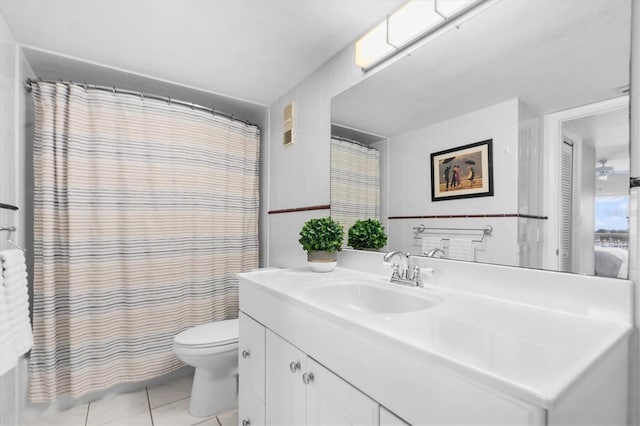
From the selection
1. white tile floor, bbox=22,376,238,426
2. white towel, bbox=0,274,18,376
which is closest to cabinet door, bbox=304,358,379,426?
white tile floor, bbox=22,376,238,426

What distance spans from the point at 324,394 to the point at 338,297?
0.48 meters

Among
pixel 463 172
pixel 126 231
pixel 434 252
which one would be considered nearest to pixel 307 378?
pixel 434 252

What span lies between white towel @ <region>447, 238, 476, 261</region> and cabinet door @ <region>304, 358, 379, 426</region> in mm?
666

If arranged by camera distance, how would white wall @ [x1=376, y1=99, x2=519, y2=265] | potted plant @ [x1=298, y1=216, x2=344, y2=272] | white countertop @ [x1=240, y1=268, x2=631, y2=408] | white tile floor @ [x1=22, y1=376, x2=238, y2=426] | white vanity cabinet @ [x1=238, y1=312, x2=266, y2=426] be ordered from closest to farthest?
white countertop @ [x1=240, y1=268, x2=631, y2=408], white wall @ [x1=376, y1=99, x2=519, y2=265], white vanity cabinet @ [x1=238, y1=312, x2=266, y2=426], potted plant @ [x1=298, y1=216, x2=344, y2=272], white tile floor @ [x1=22, y1=376, x2=238, y2=426]

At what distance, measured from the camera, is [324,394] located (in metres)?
0.92

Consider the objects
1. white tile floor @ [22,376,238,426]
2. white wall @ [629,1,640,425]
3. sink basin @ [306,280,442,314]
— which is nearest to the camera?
white wall @ [629,1,640,425]

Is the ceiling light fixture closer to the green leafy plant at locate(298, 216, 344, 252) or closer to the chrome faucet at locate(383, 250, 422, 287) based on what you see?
the green leafy plant at locate(298, 216, 344, 252)

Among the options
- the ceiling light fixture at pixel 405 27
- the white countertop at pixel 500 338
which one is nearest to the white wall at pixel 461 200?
the white countertop at pixel 500 338

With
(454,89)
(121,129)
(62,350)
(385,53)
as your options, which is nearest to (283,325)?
(454,89)

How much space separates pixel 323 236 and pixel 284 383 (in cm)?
73

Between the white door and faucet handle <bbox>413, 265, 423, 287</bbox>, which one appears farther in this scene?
faucet handle <bbox>413, 265, 423, 287</bbox>

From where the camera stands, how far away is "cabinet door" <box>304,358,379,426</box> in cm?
78

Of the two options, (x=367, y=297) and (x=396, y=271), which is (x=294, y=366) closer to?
(x=367, y=297)

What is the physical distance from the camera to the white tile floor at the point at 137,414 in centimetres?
177
